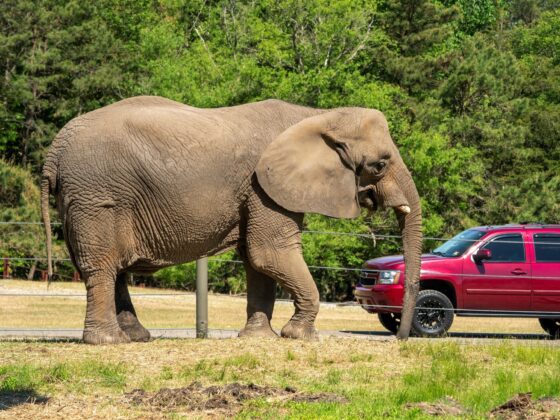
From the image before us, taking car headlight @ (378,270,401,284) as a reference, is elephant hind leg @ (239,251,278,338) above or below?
below

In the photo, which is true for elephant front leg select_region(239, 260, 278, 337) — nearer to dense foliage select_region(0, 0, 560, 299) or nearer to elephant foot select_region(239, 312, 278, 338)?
elephant foot select_region(239, 312, 278, 338)

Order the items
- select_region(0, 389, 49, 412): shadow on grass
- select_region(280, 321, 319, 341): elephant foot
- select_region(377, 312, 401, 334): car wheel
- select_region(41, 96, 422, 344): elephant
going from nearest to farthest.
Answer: select_region(0, 389, 49, 412): shadow on grass
select_region(41, 96, 422, 344): elephant
select_region(280, 321, 319, 341): elephant foot
select_region(377, 312, 401, 334): car wheel

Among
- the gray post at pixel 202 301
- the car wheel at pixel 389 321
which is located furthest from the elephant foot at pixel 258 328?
the car wheel at pixel 389 321

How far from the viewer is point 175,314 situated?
3145cm

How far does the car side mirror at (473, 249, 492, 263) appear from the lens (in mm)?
19469

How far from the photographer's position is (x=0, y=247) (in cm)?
4088

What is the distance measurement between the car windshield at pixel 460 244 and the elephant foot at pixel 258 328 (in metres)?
6.35

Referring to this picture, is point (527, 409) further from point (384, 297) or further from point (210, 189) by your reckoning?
point (384, 297)

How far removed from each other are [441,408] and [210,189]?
4.92 m

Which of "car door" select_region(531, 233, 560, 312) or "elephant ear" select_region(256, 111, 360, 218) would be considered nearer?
"elephant ear" select_region(256, 111, 360, 218)

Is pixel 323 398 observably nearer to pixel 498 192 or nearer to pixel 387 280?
pixel 387 280

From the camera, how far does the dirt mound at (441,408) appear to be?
900cm

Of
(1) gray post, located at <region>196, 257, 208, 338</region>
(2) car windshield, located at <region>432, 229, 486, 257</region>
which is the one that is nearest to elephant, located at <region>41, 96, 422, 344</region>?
(1) gray post, located at <region>196, 257, 208, 338</region>

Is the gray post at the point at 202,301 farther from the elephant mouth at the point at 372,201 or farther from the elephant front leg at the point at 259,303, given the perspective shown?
the elephant mouth at the point at 372,201
